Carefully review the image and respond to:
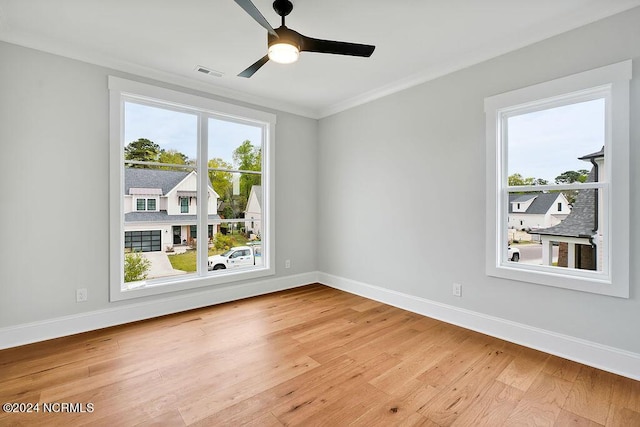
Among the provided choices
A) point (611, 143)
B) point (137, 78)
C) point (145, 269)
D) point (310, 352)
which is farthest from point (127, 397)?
point (611, 143)

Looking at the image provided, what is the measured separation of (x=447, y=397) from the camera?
6.45 feet

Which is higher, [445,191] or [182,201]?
[445,191]

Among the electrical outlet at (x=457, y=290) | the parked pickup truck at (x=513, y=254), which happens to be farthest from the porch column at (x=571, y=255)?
the electrical outlet at (x=457, y=290)

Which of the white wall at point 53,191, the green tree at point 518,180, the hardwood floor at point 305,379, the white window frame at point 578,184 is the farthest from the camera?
the green tree at point 518,180

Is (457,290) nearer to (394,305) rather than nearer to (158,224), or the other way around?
(394,305)

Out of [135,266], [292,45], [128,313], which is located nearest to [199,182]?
[135,266]

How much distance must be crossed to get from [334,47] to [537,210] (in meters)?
2.29

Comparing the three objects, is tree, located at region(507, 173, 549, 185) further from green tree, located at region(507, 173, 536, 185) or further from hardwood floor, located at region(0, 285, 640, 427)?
hardwood floor, located at region(0, 285, 640, 427)

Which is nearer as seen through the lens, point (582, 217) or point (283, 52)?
point (283, 52)

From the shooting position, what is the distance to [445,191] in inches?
128

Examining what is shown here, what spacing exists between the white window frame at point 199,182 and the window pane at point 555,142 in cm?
299

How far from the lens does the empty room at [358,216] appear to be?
207 centimetres

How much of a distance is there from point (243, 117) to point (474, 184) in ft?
9.77

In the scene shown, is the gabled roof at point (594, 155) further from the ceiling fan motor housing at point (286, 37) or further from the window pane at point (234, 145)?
the window pane at point (234, 145)
